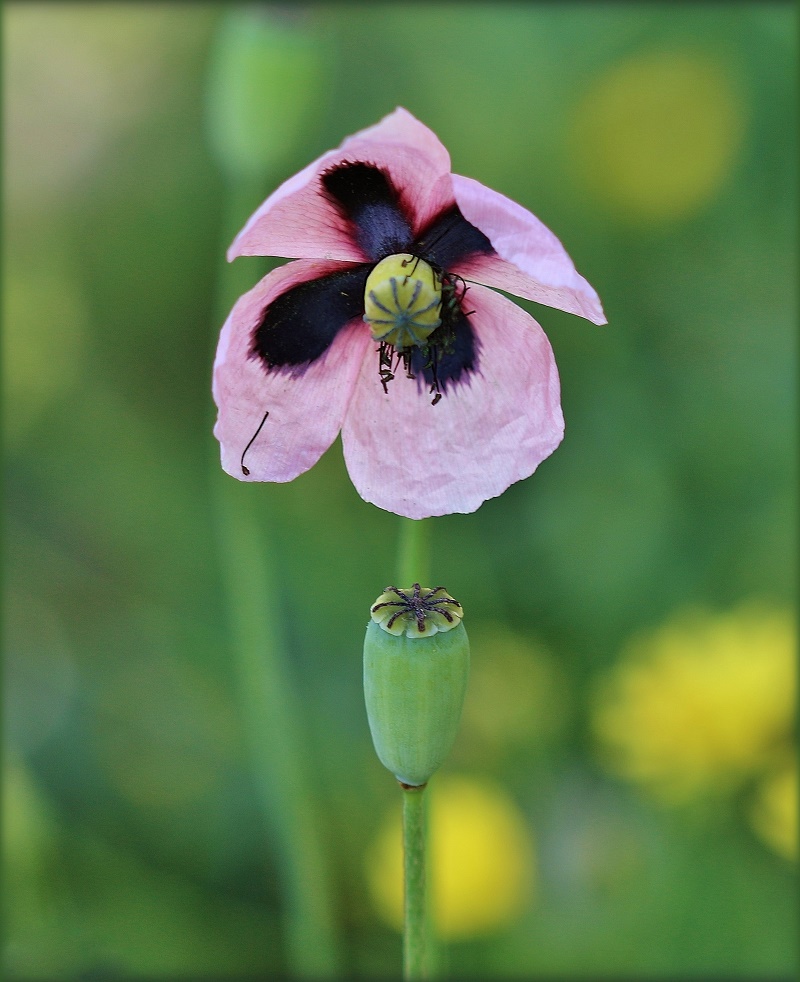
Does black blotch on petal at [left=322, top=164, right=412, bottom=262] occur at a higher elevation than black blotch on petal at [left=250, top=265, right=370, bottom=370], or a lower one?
higher

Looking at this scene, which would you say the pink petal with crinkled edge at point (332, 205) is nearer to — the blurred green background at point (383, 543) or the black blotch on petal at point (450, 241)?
the black blotch on petal at point (450, 241)

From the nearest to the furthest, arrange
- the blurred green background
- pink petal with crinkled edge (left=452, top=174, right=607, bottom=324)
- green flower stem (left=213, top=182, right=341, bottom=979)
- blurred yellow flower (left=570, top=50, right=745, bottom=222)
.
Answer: pink petal with crinkled edge (left=452, top=174, right=607, bottom=324)
green flower stem (left=213, top=182, right=341, bottom=979)
the blurred green background
blurred yellow flower (left=570, top=50, right=745, bottom=222)

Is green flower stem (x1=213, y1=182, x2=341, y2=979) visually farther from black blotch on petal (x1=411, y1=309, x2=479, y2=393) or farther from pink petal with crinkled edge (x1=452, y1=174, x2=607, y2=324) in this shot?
pink petal with crinkled edge (x1=452, y1=174, x2=607, y2=324)

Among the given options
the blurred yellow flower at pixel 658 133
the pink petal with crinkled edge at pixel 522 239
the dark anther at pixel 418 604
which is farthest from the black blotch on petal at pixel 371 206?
the blurred yellow flower at pixel 658 133

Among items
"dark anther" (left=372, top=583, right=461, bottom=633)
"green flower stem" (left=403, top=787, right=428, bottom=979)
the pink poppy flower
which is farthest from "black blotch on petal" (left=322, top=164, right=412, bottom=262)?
"green flower stem" (left=403, top=787, right=428, bottom=979)

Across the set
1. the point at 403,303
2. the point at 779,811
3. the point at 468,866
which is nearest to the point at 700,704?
the point at 779,811
